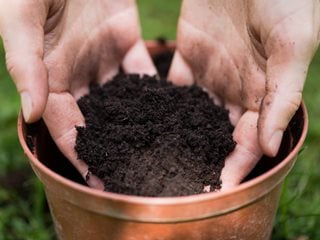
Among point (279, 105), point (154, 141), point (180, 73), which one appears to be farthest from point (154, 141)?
point (180, 73)

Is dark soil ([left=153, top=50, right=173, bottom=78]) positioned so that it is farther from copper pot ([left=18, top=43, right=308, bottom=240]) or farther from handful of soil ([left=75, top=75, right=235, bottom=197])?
copper pot ([left=18, top=43, right=308, bottom=240])

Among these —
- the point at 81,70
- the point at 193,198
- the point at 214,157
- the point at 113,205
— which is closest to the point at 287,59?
the point at 214,157

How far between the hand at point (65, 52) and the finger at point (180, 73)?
0.35 ft

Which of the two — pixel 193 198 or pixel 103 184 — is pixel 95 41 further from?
pixel 193 198

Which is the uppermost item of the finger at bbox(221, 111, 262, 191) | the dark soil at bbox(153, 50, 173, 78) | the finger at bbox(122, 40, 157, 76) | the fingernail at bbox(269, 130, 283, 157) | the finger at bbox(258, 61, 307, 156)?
the finger at bbox(258, 61, 307, 156)

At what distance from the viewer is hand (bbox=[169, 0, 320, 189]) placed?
124 cm

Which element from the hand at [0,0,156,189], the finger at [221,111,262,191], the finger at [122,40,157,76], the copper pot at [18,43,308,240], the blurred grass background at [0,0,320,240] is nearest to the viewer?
the copper pot at [18,43,308,240]

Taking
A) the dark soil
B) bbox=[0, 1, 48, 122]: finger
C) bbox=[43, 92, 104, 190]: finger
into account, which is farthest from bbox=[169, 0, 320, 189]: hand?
bbox=[0, 1, 48, 122]: finger

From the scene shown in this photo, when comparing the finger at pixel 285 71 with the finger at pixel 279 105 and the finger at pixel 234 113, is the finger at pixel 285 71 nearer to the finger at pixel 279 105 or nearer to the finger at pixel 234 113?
the finger at pixel 279 105

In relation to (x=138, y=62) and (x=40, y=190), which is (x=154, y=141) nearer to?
(x=138, y=62)

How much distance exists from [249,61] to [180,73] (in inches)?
15.1

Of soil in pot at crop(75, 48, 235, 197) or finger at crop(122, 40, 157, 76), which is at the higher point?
soil in pot at crop(75, 48, 235, 197)

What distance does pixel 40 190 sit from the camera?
187 centimetres

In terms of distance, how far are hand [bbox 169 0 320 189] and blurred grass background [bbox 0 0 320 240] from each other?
11.0 inches
